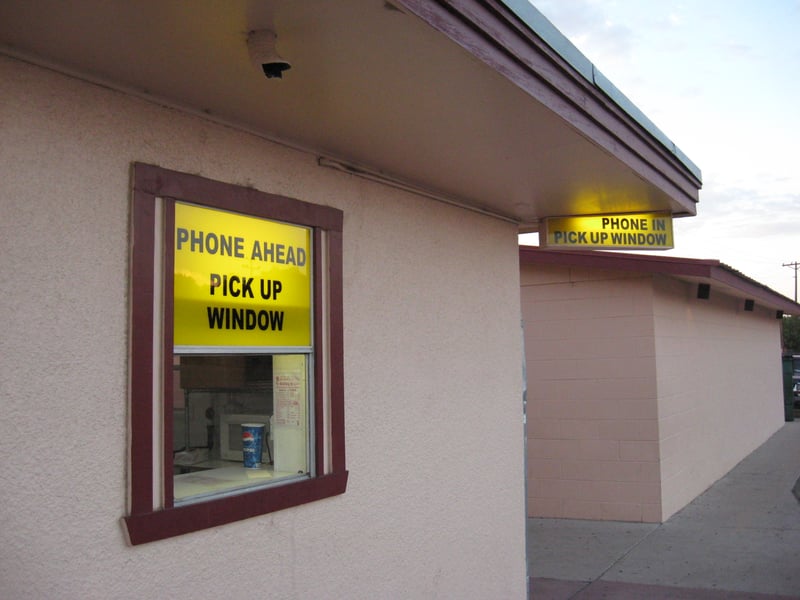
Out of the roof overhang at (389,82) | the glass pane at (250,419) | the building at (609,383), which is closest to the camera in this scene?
the roof overhang at (389,82)

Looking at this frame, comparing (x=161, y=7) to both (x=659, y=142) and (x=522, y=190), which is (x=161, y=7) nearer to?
(x=522, y=190)

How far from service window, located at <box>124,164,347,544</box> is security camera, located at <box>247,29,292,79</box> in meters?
0.82

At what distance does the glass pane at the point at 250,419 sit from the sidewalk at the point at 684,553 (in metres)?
3.87

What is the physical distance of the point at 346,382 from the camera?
4.94 m

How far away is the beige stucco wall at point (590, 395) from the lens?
1034cm

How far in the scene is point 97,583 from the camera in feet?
11.4

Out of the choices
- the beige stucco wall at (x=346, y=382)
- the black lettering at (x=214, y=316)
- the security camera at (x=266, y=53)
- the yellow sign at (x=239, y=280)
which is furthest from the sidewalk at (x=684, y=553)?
the security camera at (x=266, y=53)

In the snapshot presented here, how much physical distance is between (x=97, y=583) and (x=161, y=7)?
2.24 meters

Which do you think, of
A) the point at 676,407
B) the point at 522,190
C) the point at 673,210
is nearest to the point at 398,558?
the point at 522,190

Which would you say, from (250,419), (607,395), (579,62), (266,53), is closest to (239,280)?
(250,419)

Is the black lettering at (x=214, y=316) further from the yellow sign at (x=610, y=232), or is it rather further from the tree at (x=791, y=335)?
the tree at (x=791, y=335)

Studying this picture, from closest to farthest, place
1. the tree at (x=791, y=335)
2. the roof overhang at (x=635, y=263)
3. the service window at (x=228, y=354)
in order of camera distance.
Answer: the service window at (x=228, y=354) < the roof overhang at (x=635, y=263) < the tree at (x=791, y=335)

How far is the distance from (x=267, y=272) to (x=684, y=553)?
623cm

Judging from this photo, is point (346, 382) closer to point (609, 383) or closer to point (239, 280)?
point (239, 280)
